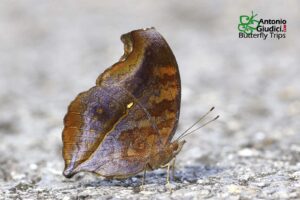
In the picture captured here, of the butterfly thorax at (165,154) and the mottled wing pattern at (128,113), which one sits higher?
the mottled wing pattern at (128,113)

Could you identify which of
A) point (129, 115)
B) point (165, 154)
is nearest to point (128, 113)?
point (129, 115)

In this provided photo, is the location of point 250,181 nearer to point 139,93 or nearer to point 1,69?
point 139,93

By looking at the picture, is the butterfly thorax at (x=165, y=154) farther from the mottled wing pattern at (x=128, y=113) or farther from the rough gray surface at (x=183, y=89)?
→ the rough gray surface at (x=183, y=89)

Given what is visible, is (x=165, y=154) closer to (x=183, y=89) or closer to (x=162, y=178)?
(x=162, y=178)

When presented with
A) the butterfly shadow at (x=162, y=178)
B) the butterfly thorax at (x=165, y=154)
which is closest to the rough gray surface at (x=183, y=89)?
the butterfly shadow at (x=162, y=178)

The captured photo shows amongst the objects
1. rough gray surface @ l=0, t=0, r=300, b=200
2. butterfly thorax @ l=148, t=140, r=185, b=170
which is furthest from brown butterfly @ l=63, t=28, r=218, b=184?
rough gray surface @ l=0, t=0, r=300, b=200

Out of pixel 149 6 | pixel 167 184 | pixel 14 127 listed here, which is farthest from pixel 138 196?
pixel 149 6
